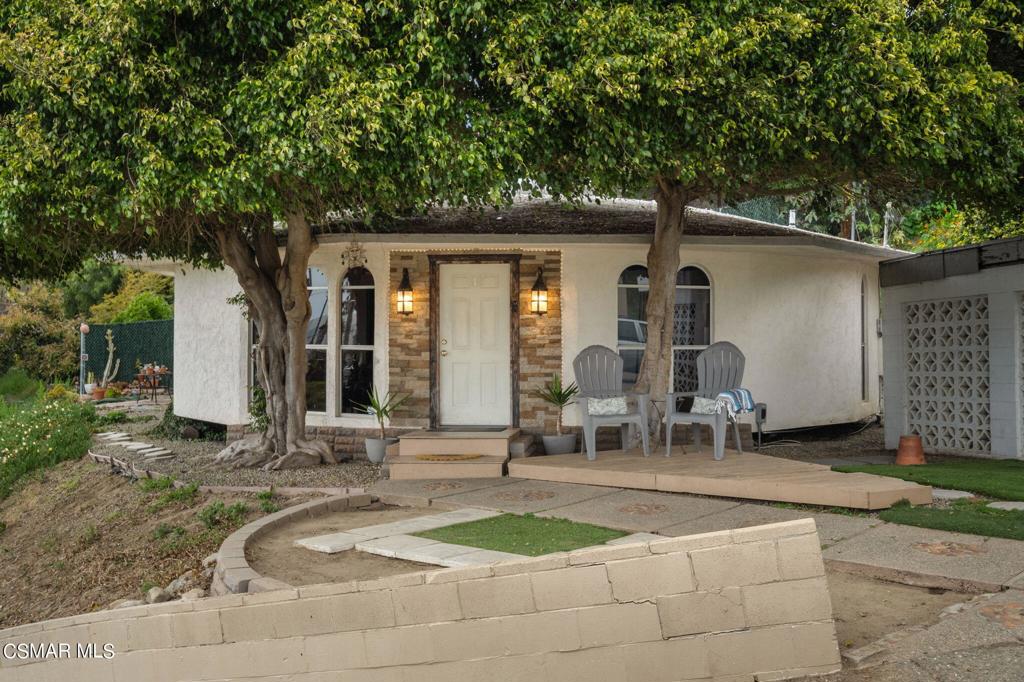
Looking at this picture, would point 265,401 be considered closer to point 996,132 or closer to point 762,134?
point 762,134

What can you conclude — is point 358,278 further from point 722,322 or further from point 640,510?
point 640,510

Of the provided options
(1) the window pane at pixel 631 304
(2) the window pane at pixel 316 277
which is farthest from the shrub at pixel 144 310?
(1) the window pane at pixel 631 304

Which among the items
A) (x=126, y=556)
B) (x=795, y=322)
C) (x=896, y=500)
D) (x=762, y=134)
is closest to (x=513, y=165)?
(x=762, y=134)

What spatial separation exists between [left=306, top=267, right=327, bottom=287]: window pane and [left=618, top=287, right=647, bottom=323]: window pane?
3609 mm

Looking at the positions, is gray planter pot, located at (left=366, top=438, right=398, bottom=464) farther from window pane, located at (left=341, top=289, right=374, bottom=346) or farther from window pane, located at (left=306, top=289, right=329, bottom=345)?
window pane, located at (left=306, top=289, right=329, bottom=345)

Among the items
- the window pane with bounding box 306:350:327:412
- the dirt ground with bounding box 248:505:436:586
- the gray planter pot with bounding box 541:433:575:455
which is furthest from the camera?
the window pane with bounding box 306:350:327:412

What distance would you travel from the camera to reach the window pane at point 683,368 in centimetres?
1048

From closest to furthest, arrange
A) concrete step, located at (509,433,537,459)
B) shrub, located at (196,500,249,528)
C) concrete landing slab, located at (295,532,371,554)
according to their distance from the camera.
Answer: concrete landing slab, located at (295,532,371,554), shrub, located at (196,500,249,528), concrete step, located at (509,433,537,459)

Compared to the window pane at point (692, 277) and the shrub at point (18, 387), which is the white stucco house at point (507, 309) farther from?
the shrub at point (18, 387)

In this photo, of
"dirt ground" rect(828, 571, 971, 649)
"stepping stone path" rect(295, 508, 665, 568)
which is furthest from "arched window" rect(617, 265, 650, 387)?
"dirt ground" rect(828, 571, 971, 649)

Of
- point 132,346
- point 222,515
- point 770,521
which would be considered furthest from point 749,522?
point 132,346

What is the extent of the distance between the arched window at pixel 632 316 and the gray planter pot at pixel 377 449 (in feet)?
9.59

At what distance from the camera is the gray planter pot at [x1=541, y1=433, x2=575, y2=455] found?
990cm

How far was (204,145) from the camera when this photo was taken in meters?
6.55
